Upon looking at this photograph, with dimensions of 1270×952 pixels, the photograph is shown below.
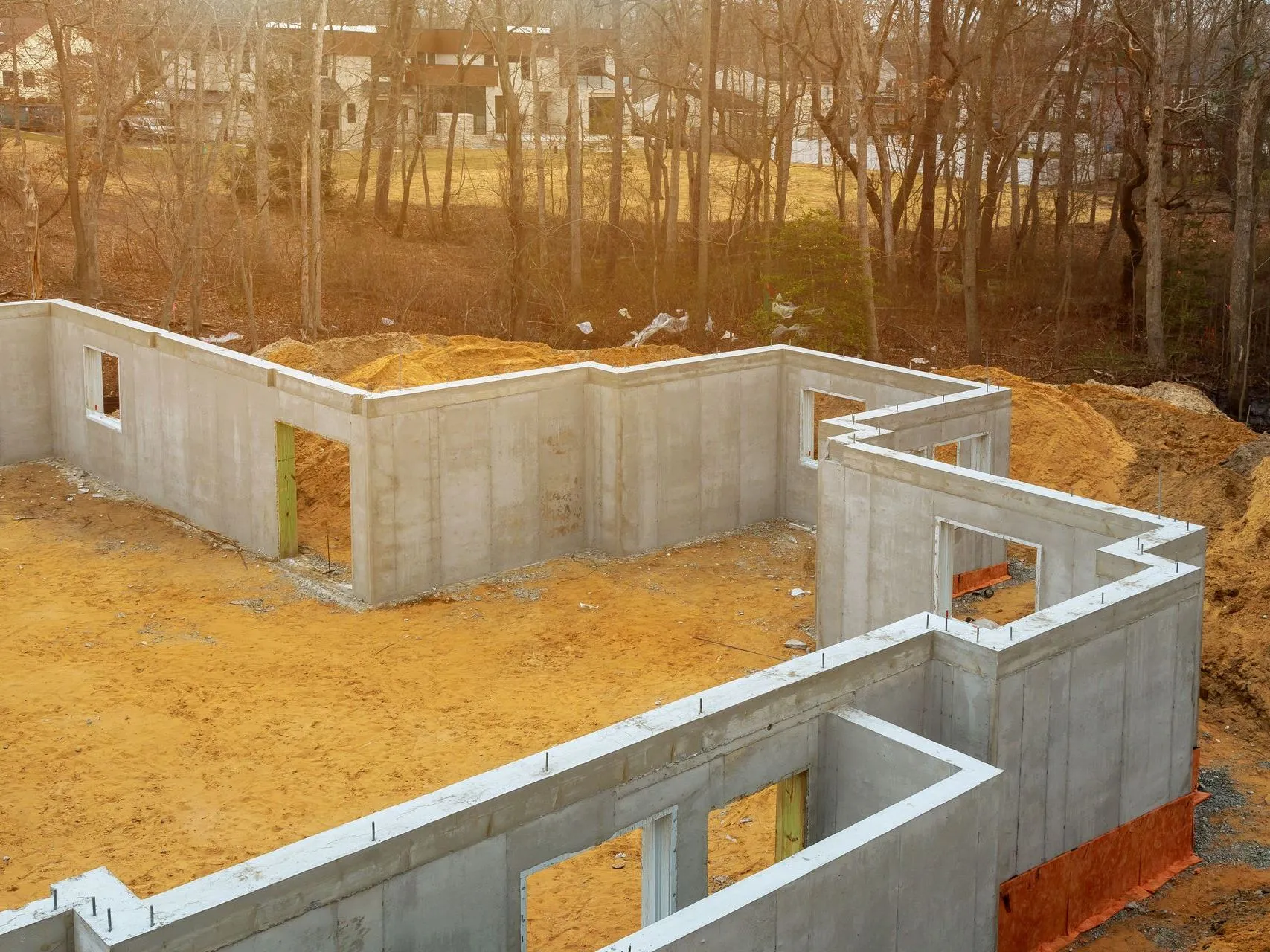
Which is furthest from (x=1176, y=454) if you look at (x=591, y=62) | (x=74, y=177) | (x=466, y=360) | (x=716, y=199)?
(x=591, y=62)

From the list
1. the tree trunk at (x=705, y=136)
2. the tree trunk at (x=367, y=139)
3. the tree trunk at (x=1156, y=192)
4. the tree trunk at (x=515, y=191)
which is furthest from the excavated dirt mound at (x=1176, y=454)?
the tree trunk at (x=367, y=139)

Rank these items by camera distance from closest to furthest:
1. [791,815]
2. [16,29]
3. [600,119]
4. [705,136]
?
1. [791,815]
2. [705,136]
3. [16,29]
4. [600,119]

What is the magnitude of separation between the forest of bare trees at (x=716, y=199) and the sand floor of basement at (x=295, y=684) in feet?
31.6

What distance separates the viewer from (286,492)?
659 inches

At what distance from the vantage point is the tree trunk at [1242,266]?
2498 cm

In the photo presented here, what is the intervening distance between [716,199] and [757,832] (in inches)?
1279

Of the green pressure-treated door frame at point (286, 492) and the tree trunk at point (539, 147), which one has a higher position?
the tree trunk at point (539, 147)

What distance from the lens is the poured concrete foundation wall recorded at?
1562 centimetres

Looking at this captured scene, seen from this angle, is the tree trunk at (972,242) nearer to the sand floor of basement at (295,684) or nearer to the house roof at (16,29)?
the sand floor of basement at (295,684)

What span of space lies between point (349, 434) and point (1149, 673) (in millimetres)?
8735

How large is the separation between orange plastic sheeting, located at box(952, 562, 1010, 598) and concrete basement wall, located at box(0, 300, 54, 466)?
1349 cm

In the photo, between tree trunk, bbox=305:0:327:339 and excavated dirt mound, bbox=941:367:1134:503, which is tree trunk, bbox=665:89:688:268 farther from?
excavated dirt mound, bbox=941:367:1134:503

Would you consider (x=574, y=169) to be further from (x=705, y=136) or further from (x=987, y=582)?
(x=987, y=582)

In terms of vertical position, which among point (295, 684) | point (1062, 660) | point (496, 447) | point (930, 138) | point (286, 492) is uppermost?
point (930, 138)
